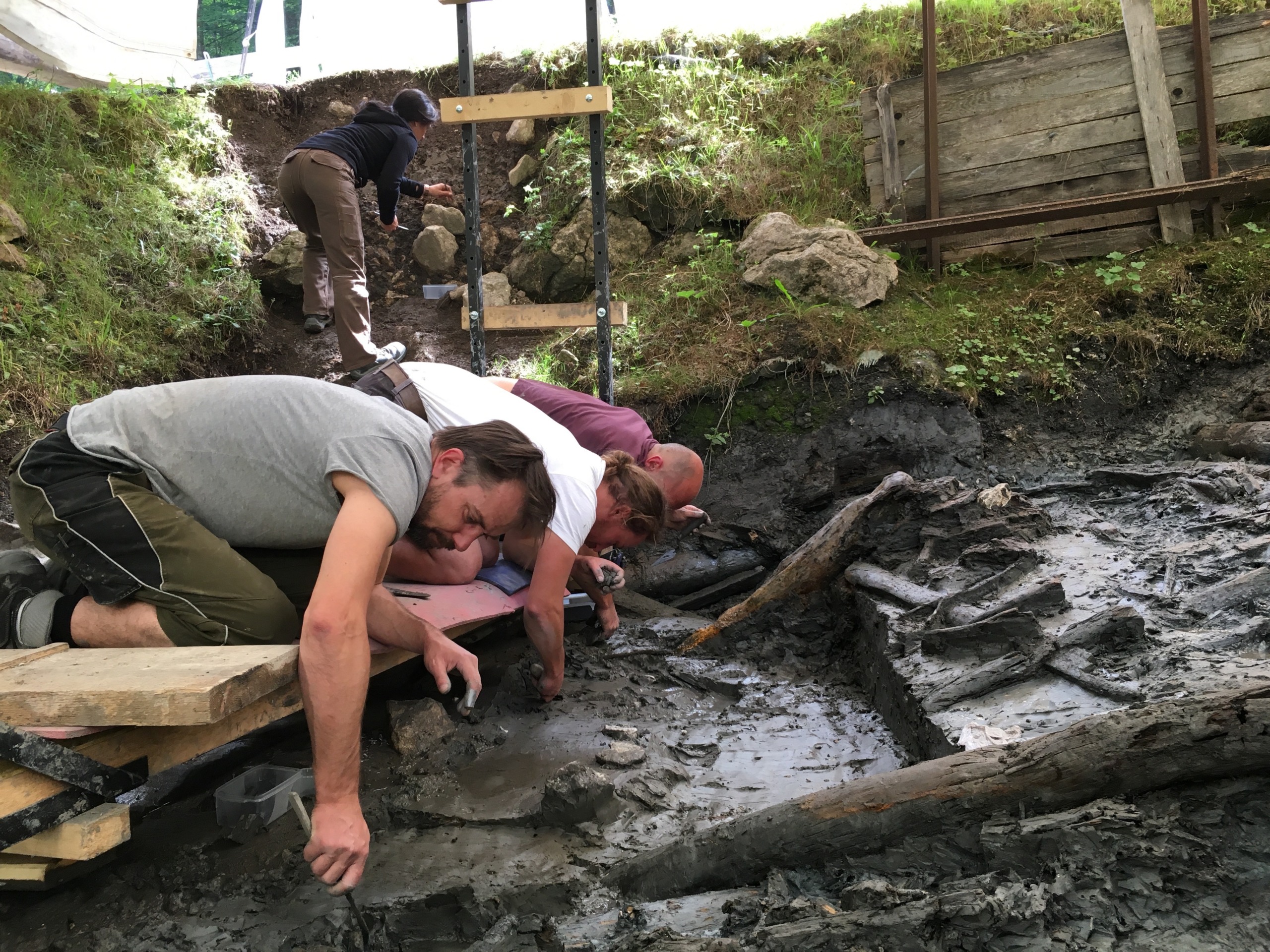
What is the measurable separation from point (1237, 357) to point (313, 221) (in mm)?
6295

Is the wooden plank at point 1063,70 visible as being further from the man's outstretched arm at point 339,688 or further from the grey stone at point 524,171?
the man's outstretched arm at point 339,688

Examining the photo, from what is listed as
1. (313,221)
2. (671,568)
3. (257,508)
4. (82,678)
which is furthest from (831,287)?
(82,678)

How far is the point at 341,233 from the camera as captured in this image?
19.7 feet

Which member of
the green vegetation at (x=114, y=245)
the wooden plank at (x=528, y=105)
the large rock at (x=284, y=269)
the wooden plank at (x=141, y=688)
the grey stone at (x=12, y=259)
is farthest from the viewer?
the large rock at (x=284, y=269)

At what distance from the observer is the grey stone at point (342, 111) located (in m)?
9.88

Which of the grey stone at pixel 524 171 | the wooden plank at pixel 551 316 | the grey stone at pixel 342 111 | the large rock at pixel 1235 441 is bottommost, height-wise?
the large rock at pixel 1235 441

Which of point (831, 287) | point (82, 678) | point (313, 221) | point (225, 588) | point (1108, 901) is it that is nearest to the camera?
point (1108, 901)

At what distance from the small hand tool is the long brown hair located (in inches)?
72.8

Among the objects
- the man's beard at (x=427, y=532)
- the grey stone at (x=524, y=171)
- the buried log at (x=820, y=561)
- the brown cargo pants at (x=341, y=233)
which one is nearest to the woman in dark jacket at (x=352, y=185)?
the brown cargo pants at (x=341, y=233)

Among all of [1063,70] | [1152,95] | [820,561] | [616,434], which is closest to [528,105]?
[616,434]

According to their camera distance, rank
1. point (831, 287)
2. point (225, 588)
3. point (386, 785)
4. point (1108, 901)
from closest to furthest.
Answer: point (1108, 901), point (225, 588), point (386, 785), point (831, 287)

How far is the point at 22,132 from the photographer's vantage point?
7852mm

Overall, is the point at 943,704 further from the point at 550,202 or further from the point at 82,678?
the point at 550,202

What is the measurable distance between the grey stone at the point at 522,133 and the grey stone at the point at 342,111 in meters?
2.09
